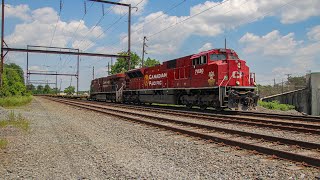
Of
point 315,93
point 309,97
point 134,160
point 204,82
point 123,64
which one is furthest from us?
point 123,64

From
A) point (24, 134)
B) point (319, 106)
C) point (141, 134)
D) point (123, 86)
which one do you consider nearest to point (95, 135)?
point (141, 134)

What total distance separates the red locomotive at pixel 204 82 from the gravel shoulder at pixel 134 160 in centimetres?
838

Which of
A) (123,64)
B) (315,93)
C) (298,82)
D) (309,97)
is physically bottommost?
(309,97)

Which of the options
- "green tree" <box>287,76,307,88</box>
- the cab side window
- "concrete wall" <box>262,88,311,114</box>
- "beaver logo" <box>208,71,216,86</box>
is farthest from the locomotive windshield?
"green tree" <box>287,76,307,88</box>

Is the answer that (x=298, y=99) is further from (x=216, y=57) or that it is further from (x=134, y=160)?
(x=134, y=160)

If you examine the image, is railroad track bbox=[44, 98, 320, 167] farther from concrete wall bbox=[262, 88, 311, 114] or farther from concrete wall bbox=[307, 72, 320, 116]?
concrete wall bbox=[262, 88, 311, 114]

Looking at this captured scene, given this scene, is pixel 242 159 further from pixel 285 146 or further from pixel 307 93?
pixel 307 93

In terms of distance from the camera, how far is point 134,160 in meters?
6.20

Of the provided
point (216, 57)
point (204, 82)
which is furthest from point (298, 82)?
point (204, 82)

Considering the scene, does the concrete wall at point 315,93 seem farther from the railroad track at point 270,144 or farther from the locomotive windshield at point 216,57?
the railroad track at point 270,144

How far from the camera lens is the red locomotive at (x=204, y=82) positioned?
16625mm

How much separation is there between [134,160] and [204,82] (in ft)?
39.7

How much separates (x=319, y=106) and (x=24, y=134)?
2522 cm

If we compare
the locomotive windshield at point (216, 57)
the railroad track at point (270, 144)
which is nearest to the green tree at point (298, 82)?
the locomotive windshield at point (216, 57)
